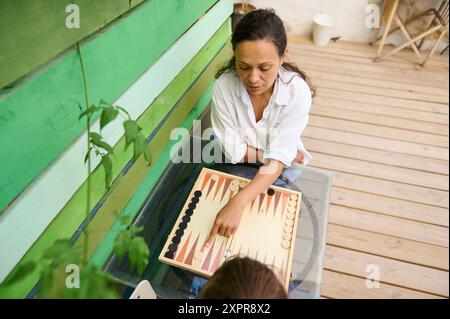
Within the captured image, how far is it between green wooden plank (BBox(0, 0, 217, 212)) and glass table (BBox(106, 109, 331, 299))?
0.53 meters

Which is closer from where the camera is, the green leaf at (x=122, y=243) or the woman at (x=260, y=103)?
the green leaf at (x=122, y=243)

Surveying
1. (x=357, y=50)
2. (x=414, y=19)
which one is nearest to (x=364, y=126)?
(x=357, y=50)

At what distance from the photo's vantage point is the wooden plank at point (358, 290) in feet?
6.47

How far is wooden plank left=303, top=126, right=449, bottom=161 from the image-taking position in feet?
9.41

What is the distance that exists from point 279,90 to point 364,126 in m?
1.91

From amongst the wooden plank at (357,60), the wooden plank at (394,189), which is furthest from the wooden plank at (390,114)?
the wooden plank at (357,60)

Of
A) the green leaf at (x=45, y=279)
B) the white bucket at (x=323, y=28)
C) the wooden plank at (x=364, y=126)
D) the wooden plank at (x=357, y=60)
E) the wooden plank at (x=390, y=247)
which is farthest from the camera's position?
the white bucket at (x=323, y=28)

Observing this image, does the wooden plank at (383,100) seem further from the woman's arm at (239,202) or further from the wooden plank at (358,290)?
the woman's arm at (239,202)

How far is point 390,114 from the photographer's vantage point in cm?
323

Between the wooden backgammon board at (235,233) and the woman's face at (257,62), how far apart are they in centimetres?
47

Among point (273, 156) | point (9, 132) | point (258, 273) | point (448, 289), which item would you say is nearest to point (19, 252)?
point (9, 132)

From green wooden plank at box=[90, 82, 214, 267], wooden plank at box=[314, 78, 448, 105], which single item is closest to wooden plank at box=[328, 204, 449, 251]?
green wooden plank at box=[90, 82, 214, 267]
